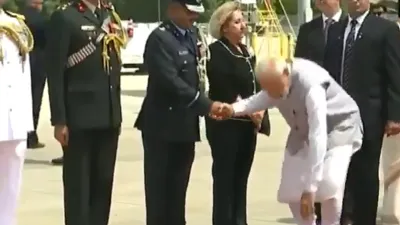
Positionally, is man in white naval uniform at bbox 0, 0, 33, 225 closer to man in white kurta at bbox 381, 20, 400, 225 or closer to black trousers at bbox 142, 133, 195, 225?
black trousers at bbox 142, 133, 195, 225

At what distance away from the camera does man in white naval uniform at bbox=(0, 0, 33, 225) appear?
21.0ft

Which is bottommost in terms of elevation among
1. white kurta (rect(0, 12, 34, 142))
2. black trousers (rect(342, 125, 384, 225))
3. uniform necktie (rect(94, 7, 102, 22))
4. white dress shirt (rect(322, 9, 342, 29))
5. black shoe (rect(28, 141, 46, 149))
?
black shoe (rect(28, 141, 46, 149))

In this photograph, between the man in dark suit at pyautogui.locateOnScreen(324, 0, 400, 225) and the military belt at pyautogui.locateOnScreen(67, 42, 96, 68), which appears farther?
the man in dark suit at pyautogui.locateOnScreen(324, 0, 400, 225)

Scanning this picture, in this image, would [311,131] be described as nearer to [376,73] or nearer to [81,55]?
[376,73]

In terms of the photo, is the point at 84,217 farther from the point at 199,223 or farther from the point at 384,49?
the point at 384,49

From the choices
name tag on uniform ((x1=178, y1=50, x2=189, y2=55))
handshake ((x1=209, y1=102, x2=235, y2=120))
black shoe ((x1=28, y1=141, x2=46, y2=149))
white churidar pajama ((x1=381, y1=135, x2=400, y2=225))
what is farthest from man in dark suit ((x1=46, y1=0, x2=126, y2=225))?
black shoe ((x1=28, y1=141, x2=46, y2=149))

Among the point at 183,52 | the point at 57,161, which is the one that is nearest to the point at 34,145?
the point at 57,161

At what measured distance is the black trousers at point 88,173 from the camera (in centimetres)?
718

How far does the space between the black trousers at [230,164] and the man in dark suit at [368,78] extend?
790mm

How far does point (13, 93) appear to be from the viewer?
6.44m

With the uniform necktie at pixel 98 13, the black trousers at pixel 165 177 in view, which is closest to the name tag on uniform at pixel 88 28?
the uniform necktie at pixel 98 13

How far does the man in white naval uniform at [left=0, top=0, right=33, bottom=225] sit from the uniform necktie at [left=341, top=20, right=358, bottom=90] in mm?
2434

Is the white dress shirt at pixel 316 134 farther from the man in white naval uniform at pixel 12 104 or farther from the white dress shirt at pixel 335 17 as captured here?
the man in white naval uniform at pixel 12 104

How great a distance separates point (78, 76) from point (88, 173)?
676mm
